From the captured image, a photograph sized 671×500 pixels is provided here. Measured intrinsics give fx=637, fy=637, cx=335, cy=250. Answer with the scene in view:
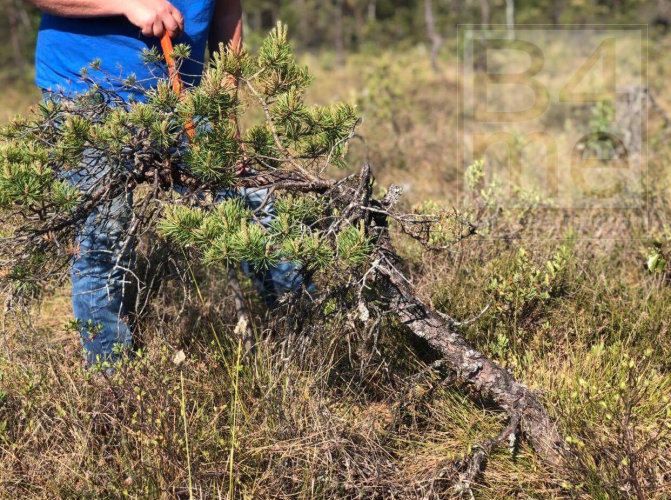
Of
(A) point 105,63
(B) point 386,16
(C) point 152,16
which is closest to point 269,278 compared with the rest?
(A) point 105,63

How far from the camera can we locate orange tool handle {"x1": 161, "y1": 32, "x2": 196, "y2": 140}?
1986mm

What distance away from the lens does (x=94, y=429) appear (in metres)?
2.16

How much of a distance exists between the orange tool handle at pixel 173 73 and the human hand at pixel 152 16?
3 centimetres

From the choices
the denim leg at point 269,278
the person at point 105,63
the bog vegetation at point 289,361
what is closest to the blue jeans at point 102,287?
the person at point 105,63

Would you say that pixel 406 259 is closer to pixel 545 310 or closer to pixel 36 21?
pixel 545 310

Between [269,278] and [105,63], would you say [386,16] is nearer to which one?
[269,278]

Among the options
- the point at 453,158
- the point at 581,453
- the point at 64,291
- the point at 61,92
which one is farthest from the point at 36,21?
the point at 581,453

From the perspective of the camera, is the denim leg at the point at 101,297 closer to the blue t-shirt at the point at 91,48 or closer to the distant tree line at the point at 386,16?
the blue t-shirt at the point at 91,48

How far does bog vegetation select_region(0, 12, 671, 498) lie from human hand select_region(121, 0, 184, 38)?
0.17 metres

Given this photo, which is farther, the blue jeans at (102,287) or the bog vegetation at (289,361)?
the blue jeans at (102,287)

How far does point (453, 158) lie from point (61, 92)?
413cm

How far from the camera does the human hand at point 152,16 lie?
2137mm

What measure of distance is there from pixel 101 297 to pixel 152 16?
3.43 ft

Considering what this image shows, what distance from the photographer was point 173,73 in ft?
6.64
